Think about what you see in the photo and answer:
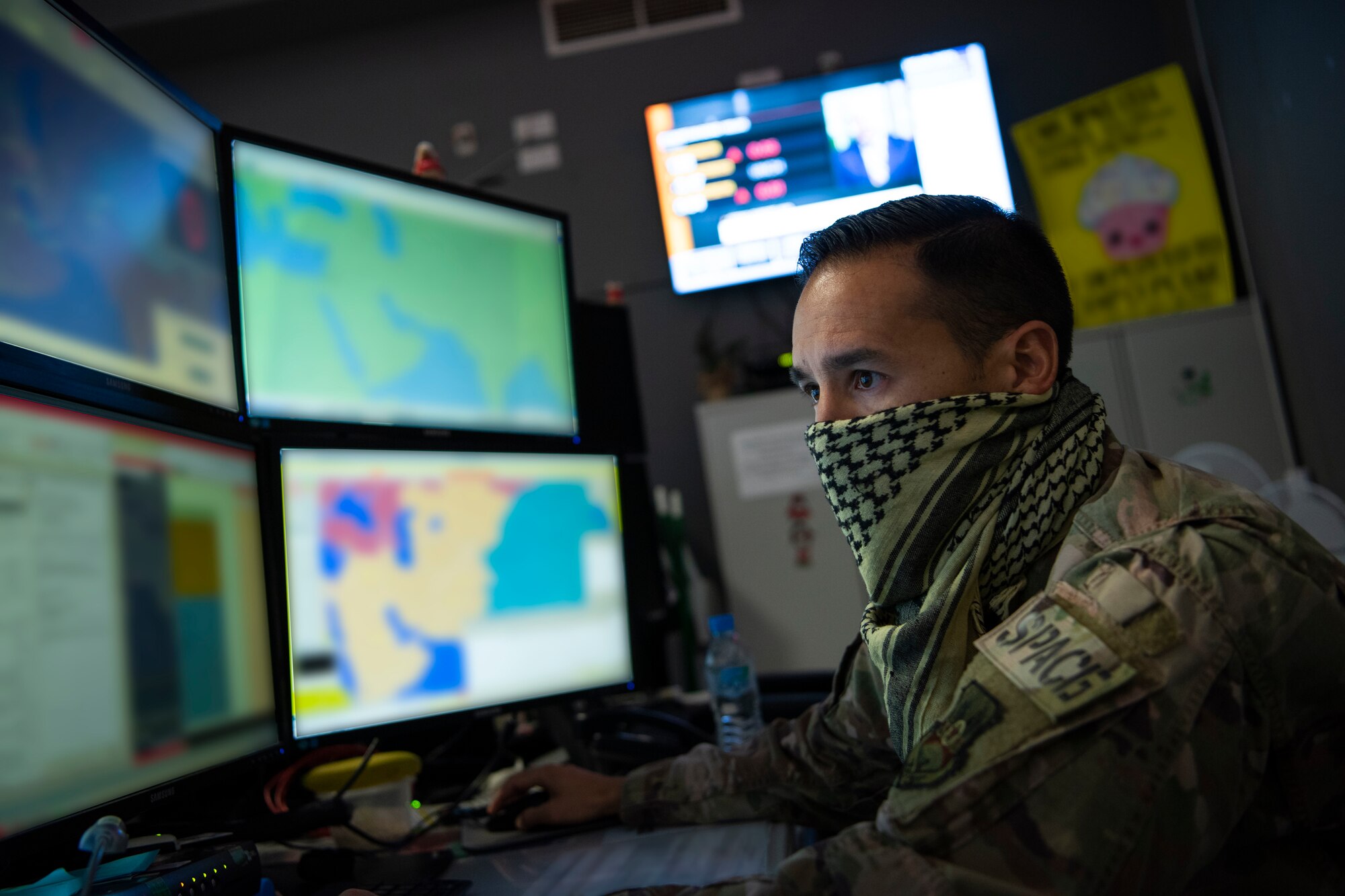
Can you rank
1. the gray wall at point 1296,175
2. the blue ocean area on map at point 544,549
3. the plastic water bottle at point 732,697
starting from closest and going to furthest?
the blue ocean area on map at point 544,549
the plastic water bottle at point 732,697
the gray wall at point 1296,175

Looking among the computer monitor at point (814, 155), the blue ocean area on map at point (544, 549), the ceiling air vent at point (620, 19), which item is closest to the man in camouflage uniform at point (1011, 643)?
the blue ocean area on map at point (544, 549)

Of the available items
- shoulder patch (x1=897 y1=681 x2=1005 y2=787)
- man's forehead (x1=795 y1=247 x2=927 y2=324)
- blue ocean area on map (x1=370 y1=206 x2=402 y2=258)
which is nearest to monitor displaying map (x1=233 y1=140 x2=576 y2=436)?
blue ocean area on map (x1=370 y1=206 x2=402 y2=258)

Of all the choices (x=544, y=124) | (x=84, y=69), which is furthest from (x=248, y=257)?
(x=544, y=124)

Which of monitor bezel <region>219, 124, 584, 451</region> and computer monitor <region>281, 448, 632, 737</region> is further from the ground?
monitor bezel <region>219, 124, 584, 451</region>

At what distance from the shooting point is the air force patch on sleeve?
0.58 m

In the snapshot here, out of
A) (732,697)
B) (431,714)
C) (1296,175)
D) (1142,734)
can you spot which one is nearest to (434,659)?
(431,714)

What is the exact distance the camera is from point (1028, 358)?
0.89 metres

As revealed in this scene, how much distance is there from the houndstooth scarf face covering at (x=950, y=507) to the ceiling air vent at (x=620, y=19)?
261 centimetres

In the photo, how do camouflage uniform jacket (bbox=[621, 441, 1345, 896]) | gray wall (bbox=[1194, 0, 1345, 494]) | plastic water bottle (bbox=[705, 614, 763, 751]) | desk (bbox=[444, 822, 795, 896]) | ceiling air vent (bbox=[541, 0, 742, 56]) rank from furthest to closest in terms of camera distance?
ceiling air vent (bbox=[541, 0, 742, 56]), gray wall (bbox=[1194, 0, 1345, 494]), plastic water bottle (bbox=[705, 614, 763, 751]), desk (bbox=[444, 822, 795, 896]), camouflage uniform jacket (bbox=[621, 441, 1345, 896])

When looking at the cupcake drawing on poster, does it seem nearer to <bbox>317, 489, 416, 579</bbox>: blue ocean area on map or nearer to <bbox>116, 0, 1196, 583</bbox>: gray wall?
<bbox>116, 0, 1196, 583</bbox>: gray wall

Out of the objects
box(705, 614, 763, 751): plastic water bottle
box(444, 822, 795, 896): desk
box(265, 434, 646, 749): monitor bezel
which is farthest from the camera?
box(705, 614, 763, 751): plastic water bottle

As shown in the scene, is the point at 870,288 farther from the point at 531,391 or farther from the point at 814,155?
the point at 814,155

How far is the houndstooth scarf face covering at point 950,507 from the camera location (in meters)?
0.78

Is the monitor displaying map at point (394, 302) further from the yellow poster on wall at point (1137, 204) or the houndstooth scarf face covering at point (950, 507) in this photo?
the yellow poster on wall at point (1137, 204)
